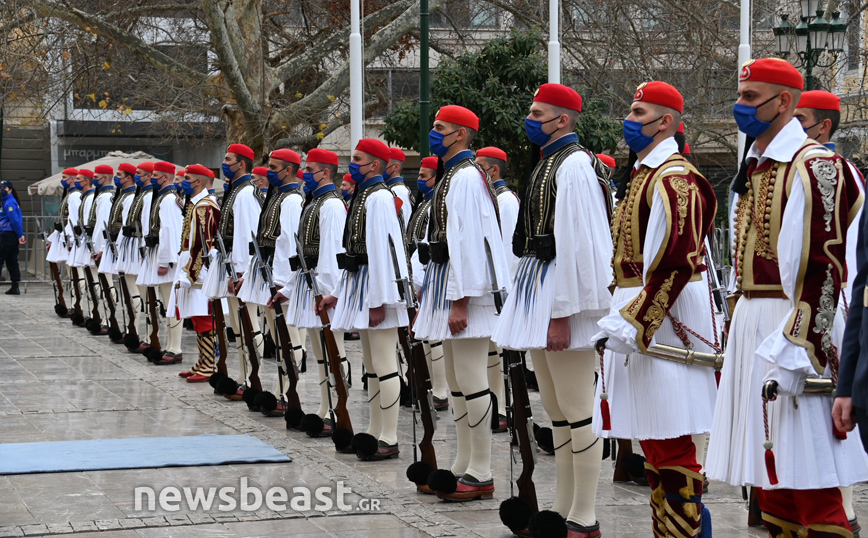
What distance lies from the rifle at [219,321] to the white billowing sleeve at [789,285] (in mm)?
8409

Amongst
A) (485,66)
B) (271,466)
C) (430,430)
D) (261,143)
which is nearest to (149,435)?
(271,466)

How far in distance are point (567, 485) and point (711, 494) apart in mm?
1532

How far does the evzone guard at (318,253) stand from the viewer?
927 cm

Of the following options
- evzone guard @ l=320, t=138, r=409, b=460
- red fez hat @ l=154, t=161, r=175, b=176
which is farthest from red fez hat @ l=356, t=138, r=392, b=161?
red fez hat @ l=154, t=161, r=175, b=176

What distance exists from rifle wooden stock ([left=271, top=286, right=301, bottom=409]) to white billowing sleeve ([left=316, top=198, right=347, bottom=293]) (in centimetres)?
88

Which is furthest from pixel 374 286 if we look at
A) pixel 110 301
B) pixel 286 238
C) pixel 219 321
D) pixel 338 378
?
pixel 110 301

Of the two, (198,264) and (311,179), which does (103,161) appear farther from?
(311,179)

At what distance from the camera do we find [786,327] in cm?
426

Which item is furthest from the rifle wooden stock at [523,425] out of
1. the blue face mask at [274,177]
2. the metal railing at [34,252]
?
the metal railing at [34,252]

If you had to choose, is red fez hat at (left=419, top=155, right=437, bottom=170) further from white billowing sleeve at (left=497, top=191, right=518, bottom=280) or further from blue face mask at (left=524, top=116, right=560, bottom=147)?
blue face mask at (left=524, top=116, right=560, bottom=147)

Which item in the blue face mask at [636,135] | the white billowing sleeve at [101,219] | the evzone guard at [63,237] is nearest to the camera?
the blue face mask at [636,135]

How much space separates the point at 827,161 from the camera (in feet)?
14.4

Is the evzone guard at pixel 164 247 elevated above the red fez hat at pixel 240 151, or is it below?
below

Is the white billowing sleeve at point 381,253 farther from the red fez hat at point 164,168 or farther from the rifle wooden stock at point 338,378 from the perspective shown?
the red fez hat at point 164,168
